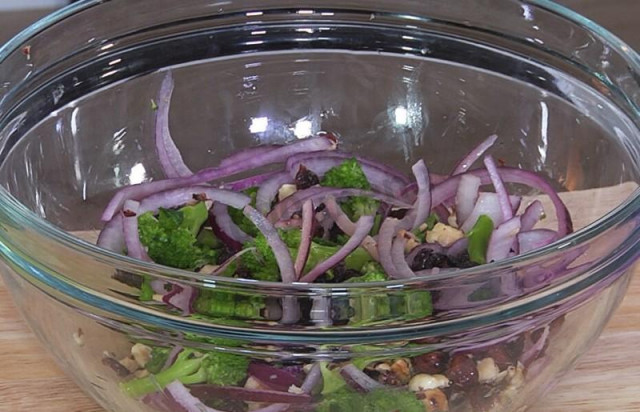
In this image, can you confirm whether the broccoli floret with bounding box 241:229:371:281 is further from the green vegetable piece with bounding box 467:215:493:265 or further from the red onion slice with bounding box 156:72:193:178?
the red onion slice with bounding box 156:72:193:178

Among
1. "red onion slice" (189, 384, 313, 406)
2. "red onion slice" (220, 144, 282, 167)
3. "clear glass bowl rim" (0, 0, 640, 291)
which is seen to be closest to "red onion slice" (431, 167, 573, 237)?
"red onion slice" (220, 144, 282, 167)

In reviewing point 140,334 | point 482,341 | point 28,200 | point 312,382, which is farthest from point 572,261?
point 28,200

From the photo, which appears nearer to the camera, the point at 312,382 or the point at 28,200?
the point at 312,382

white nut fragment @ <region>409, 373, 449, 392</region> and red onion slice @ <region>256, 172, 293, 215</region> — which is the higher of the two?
red onion slice @ <region>256, 172, 293, 215</region>

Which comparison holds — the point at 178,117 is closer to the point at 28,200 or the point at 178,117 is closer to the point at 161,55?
the point at 161,55

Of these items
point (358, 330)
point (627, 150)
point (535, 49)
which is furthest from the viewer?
point (535, 49)

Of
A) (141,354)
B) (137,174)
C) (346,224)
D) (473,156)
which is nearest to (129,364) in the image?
(141,354)

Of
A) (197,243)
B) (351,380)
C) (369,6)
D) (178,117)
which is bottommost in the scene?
(351,380)
